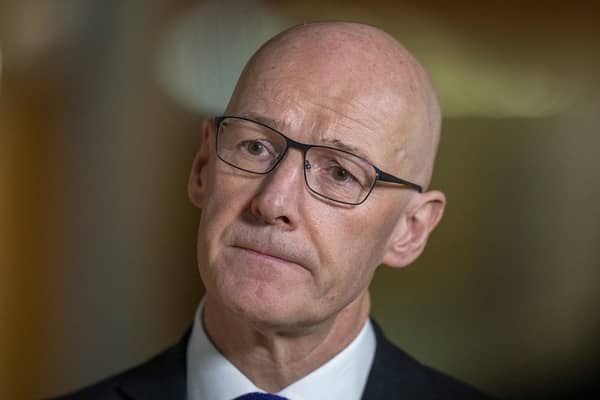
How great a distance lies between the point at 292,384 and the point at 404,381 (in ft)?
0.78

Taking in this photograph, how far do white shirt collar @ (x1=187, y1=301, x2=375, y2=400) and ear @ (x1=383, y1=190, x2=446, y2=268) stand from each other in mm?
158

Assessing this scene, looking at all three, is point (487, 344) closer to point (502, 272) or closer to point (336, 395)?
point (502, 272)

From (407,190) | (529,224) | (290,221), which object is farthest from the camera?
(529,224)

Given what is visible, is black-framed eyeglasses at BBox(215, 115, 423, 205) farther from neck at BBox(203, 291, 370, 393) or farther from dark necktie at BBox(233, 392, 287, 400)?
dark necktie at BBox(233, 392, 287, 400)

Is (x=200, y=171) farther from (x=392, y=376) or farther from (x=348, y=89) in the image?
(x=392, y=376)

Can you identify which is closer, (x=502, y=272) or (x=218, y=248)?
(x=218, y=248)

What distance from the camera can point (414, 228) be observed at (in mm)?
1548

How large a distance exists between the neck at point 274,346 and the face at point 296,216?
89mm

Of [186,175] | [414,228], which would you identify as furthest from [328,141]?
[186,175]

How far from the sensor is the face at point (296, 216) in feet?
4.28

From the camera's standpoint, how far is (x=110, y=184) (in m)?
2.44

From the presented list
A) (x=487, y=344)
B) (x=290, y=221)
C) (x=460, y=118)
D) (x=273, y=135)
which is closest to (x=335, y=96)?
(x=273, y=135)

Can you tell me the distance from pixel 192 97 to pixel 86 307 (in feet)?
2.20

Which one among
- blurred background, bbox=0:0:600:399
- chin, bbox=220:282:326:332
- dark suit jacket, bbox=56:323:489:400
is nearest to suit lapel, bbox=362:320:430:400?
dark suit jacket, bbox=56:323:489:400
